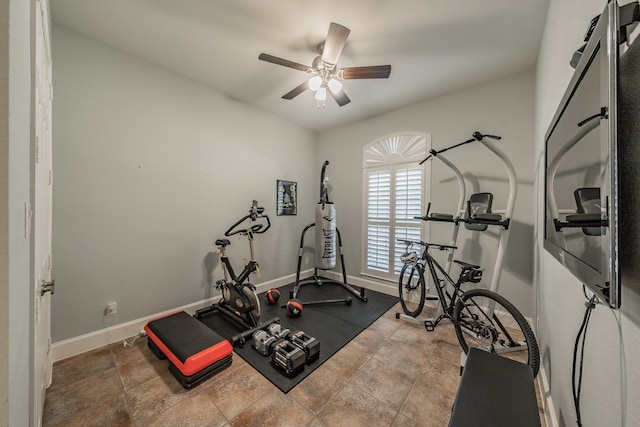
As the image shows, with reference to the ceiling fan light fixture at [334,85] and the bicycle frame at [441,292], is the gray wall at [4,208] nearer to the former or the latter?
the ceiling fan light fixture at [334,85]

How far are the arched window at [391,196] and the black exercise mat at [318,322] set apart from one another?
603mm

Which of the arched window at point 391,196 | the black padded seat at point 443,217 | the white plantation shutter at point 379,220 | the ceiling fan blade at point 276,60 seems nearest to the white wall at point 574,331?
the black padded seat at point 443,217

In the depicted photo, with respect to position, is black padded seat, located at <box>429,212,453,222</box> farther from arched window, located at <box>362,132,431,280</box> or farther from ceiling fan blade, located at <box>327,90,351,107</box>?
ceiling fan blade, located at <box>327,90,351,107</box>

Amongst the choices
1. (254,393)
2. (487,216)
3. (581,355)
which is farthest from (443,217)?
(254,393)

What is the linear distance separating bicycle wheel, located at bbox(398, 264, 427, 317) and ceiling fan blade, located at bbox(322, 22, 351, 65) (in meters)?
2.41

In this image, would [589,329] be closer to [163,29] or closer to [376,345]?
[376,345]

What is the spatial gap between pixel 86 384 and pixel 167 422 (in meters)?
0.87

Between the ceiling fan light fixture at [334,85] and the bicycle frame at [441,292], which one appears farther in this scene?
the bicycle frame at [441,292]

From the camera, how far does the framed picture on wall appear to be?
392 cm

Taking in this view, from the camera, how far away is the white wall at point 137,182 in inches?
80.9

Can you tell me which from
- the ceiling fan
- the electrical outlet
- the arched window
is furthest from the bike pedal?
the electrical outlet

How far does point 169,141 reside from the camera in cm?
265

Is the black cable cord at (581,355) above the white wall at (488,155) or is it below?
below

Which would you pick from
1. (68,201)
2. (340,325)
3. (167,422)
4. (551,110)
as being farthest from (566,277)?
(68,201)
